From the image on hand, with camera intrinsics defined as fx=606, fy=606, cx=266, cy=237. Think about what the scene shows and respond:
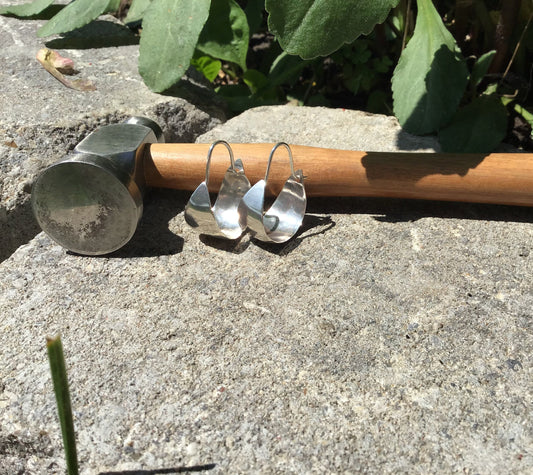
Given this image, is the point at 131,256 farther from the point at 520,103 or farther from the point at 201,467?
the point at 520,103

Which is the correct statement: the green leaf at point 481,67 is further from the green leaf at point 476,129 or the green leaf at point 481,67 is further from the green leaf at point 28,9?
the green leaf at point 28,9

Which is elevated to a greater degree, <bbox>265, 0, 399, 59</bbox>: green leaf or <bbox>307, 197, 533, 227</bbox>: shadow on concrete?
<bbox>265, 0, 399, 59</bbox>: green leaf

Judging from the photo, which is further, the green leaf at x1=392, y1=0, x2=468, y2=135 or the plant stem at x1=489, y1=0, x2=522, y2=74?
the plant stem at x1=489, y1=0, x2=522, y2=74

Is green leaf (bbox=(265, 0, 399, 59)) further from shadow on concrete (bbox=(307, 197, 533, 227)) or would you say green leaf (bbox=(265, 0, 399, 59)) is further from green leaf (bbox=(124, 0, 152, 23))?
green leaf (bbox=(124, 0, 152, 23))

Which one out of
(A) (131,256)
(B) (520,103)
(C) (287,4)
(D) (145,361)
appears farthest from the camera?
(B) (520,103)

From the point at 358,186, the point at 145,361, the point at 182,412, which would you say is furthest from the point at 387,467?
the point at 358,186

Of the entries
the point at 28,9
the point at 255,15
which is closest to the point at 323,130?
the point at 255,15

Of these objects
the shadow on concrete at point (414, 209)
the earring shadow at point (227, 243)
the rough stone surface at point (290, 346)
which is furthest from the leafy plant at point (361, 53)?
the earring shadow at point (227, 243)

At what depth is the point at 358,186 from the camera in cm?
148

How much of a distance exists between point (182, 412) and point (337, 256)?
52 cm

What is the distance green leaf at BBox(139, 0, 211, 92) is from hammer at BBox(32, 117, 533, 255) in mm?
229

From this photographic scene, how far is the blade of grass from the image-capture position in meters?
0.61

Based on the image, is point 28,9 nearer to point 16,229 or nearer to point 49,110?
point 49,110

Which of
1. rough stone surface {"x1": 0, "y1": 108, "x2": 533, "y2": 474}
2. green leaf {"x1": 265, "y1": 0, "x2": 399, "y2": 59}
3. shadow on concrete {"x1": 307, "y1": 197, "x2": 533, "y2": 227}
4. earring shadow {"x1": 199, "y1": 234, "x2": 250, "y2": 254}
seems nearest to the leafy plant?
green leaf {"x1": 265, "y1": 0, "x2": 399, "y2": 59}
